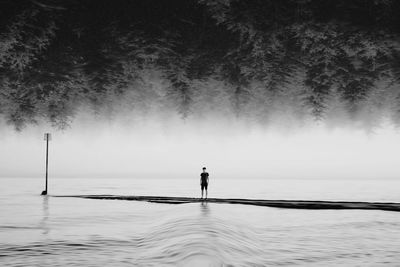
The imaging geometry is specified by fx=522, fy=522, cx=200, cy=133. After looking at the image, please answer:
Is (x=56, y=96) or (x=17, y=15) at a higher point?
(x=17, y=15)

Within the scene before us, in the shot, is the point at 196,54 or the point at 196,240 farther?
the point at 196,54

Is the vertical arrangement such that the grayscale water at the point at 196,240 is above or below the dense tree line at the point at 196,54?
below

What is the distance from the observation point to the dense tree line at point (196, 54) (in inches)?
549

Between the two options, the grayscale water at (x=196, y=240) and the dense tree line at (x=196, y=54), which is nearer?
the grayscale water at (x=196, y=240)

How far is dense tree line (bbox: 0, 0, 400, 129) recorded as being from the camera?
1395 cm

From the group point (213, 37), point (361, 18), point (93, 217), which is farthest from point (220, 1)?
point (93, 217)

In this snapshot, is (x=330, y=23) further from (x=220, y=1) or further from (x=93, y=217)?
(x=93, y=217)

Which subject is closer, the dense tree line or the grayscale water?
the grayscale water

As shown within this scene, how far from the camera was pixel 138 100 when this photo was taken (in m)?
18.3

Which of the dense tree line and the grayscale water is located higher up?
the dense tree line

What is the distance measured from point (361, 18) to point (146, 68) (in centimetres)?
650

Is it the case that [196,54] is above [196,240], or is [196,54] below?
above

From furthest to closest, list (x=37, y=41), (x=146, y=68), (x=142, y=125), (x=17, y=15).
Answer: (x=142, y=125)
(x=146, y=68)
(x=37, y=41)
(x=17, y=15)

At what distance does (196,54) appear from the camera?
622 inches
